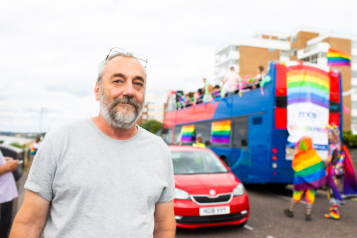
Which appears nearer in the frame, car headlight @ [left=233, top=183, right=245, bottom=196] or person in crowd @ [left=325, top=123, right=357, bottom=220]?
car headlight @ [left=233, top=183, right=245, bottom=196]

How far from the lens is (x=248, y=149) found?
9539mm

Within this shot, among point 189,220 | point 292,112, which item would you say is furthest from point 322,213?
point 189,220

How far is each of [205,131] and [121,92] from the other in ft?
35.0

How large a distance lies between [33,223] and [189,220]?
12.7 ft

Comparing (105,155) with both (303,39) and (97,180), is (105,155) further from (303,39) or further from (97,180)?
(303,39)

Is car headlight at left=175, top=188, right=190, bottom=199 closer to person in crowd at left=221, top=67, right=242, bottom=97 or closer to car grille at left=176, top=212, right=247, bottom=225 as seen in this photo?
car grille at left=176, top=212, right=247, bottom=225

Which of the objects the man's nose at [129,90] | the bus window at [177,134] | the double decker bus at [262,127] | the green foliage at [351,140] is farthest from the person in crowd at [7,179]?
the green foliage at [351,140]

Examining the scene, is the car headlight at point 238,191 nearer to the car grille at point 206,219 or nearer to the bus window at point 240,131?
the car grille at point 206,219

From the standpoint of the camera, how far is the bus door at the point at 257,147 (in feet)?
28.5

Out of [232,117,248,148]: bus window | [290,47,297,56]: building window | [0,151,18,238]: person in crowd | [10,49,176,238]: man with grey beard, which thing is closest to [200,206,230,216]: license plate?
[0,151,18,238]: person in crowd

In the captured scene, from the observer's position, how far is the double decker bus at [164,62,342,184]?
850 cm

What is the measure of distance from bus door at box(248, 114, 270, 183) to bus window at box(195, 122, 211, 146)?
2.80 m

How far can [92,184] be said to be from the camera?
5.31ft

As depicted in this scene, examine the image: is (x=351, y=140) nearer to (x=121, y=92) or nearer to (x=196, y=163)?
(x=196, y=163)
